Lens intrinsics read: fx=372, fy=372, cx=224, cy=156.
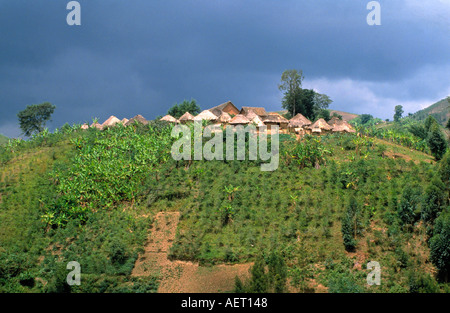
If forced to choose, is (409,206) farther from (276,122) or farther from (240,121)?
(276,122)

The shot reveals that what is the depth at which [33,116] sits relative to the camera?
127 ft

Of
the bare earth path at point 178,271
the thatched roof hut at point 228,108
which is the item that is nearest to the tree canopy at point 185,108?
the thatched roof hut at point 228,108

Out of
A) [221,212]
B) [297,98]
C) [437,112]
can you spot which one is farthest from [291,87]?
[437,112]

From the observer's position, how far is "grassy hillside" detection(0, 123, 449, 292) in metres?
14.5

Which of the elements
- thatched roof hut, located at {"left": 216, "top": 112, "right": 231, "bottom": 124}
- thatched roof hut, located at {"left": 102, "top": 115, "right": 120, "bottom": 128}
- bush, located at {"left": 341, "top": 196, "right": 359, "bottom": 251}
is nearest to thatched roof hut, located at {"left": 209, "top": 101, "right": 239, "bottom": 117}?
thatched roof hut, located at {"left": 216, "top": 112, "right": 231, "bottom": 124}

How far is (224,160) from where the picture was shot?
23.0 meters

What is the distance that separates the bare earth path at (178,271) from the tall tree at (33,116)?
2759cm

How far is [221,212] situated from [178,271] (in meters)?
3.80

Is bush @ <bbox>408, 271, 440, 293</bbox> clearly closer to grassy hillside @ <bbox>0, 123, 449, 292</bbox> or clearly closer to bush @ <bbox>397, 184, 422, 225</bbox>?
grassy hillside @ <bbox>0, 123, 449, 292</bbox>

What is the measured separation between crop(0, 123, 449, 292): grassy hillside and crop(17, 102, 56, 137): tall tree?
13697 mm

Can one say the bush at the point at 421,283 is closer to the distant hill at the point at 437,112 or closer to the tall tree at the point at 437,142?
the tall tree at the point at 437,142

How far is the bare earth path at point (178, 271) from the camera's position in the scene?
14242mm
